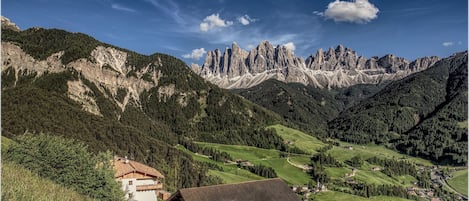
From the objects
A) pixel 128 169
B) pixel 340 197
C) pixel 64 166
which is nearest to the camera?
pixel 64 166

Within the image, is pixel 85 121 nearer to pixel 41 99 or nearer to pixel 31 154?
pixel 41 99

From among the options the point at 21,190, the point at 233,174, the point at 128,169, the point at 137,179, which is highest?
the point at 21,190

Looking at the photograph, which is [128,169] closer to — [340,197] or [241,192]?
[241,192]

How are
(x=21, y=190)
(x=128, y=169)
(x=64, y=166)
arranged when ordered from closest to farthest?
(x=21, y=190) → (x=64, y=166) → (x=128, y=169)

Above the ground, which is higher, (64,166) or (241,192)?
(64,166)

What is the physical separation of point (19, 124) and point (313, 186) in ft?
400

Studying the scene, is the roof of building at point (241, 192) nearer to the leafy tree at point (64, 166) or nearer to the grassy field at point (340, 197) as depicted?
the leafy tree at point (64, 166)

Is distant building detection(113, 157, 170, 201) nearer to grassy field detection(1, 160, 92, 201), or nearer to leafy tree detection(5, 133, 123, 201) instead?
leafy tree detection(5, 133, 123, 201)

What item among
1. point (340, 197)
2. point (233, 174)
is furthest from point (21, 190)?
point (233, 174)

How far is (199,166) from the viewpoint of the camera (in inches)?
6875

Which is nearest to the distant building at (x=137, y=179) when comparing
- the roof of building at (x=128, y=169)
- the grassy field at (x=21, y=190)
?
the roof of building at (x=128, y=169)

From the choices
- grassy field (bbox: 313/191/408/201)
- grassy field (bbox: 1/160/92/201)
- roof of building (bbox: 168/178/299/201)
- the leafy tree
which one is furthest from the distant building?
grassy field (bbox: 313/191/408/201)

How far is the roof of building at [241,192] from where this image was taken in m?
55.8

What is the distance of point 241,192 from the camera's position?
6028cm
